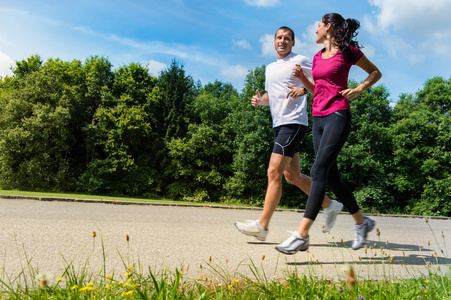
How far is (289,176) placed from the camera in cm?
446

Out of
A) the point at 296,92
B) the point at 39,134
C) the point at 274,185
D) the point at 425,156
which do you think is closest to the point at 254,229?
the point at 274,185

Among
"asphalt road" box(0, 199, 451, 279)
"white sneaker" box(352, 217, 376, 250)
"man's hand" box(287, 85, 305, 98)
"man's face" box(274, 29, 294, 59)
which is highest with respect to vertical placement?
"man's face" box(274, 29, 294, 59)

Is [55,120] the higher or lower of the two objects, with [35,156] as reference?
higher

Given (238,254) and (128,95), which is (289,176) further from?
(128,95)

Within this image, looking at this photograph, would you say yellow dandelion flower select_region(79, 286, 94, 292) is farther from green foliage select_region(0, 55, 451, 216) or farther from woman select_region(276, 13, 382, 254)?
green foliage select_region(0, 55, 451, 216)

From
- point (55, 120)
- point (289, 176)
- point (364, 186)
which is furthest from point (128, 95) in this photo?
point (289, 176)

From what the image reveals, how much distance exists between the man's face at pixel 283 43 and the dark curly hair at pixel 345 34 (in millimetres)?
606

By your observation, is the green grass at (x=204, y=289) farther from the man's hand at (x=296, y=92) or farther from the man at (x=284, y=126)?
the man's hand at (x=296, y=92)

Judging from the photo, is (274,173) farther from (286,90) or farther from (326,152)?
(286,90)

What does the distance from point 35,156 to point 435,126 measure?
3493 cm

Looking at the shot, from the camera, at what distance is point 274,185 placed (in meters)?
4.07

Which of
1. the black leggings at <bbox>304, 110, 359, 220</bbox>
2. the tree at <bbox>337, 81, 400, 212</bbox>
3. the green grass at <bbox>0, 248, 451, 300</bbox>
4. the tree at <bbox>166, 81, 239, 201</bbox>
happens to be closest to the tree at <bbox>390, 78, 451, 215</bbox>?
the tree at <bbox>337, 81, 400, 212</bbox>

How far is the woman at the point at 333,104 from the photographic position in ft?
11.7

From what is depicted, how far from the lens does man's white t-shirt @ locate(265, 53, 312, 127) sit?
407 cm
